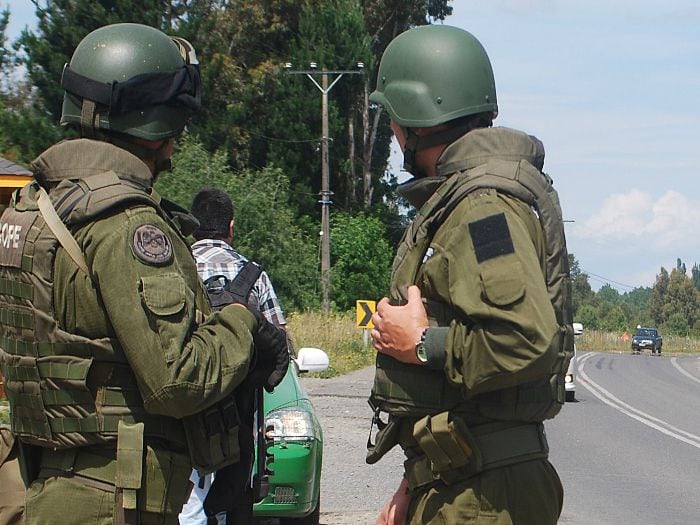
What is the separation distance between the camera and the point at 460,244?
9.25 feet

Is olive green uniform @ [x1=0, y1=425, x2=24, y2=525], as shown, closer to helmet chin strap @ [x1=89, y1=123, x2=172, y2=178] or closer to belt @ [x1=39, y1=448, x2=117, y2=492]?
belt @ [x1=39, y1=448, x2=117, y2=492]

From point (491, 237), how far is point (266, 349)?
0.79m

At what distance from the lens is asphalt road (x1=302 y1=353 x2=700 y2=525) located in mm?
8250

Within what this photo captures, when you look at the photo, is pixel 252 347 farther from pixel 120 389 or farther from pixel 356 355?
pixel 356 355

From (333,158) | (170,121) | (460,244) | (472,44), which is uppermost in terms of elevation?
(333,158)

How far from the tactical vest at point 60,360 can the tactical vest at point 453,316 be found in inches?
23.6

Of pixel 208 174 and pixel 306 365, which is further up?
pixel 208 174

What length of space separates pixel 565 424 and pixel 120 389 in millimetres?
13209

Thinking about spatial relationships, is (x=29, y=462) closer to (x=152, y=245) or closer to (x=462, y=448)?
(x=152, y=245)

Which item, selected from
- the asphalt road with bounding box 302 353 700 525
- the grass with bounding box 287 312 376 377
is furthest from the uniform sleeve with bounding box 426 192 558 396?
the grass with bounding box 287 312 376 377

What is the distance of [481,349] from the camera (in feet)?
8.93

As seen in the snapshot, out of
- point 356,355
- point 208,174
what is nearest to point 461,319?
point 356,355

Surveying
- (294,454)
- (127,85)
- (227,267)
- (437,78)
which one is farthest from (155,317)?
(294,454)

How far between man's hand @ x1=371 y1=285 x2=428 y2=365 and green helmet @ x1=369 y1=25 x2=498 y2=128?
0.55 m
